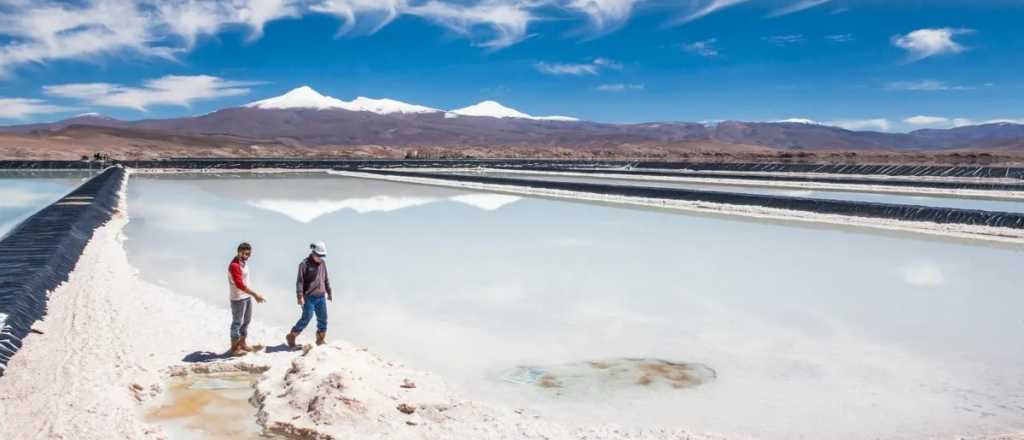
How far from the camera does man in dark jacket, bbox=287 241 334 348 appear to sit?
4.74 metres

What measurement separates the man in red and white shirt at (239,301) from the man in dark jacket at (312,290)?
0.26 m

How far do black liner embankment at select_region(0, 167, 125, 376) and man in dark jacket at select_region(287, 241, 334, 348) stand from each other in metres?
1.57

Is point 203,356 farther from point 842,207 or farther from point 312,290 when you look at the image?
point 842,207

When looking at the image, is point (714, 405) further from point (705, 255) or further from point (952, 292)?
point (705, 255)

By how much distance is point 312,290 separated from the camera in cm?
478

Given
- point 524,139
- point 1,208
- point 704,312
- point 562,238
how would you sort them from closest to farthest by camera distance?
point 704,312 → point 562,238 → point 1,208 → point 524,139

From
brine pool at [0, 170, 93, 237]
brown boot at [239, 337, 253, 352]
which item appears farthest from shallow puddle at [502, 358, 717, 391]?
brine pool at [0, 170, 93, 237]

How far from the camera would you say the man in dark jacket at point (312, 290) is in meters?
4.74

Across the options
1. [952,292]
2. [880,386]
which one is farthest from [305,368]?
[952,292]

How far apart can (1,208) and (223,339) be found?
1390cm

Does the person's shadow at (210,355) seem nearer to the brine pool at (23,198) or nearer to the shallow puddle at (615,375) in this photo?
the shallow puddle at (615,375)

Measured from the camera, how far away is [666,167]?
42.4m

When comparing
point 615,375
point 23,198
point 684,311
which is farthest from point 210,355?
point 23,198

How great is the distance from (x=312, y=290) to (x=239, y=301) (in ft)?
1.42
